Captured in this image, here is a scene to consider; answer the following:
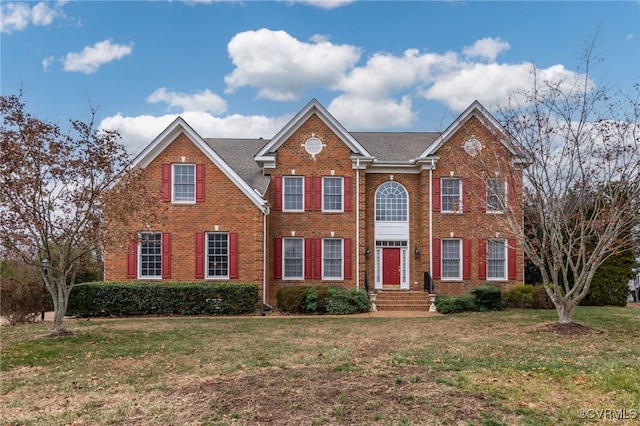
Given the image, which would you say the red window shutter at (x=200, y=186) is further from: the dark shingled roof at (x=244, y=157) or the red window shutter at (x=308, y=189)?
the red window shutter at (x=308, y=189)

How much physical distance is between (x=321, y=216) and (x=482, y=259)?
7.13 m

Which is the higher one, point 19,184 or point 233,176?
point 233,176

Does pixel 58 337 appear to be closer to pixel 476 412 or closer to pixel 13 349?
pixel 13 349

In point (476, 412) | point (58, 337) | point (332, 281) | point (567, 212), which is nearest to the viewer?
point (476, 412)

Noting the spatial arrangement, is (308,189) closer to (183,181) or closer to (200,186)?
(200,186)

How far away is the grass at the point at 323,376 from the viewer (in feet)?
18.5

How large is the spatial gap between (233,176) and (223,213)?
1.51 meters

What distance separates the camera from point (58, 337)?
11445 millimetres

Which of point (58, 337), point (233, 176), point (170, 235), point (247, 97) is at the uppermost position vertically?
point (247, 97)

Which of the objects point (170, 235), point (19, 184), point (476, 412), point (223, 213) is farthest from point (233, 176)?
point (476, 412)

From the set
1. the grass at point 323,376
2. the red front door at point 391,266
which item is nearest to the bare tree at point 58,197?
the grass at point 323,376

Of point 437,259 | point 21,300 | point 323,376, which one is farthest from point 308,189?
point 323,376

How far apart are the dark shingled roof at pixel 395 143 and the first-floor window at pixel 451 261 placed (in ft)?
14.0

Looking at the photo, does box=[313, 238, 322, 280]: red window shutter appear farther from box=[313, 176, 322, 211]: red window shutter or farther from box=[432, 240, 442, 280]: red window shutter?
box=[432, 240, 442, 280]: red window shutter
